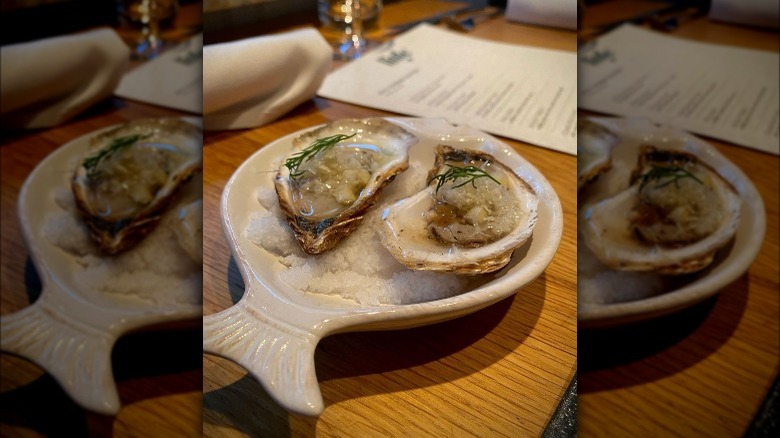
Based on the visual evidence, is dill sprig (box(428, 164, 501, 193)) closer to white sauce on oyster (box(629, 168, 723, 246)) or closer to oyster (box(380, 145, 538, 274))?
oyster (box(380, 145, 538, 274))

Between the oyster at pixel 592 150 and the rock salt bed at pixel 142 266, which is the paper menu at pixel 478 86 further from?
the rock salt bed at pixel 142 266

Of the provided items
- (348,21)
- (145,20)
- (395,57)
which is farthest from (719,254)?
(348,21)

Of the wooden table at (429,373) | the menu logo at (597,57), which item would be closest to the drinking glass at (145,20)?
the wooden table at (429,373)

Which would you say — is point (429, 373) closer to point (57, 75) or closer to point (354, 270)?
point (354, 270)

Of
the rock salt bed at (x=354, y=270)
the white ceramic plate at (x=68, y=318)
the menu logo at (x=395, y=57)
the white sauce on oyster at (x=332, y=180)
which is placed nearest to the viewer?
the white ceramic plate at (x=68, y=318)

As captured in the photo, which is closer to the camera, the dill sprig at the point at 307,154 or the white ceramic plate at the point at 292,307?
the white ceramic plate at the point at 292,307

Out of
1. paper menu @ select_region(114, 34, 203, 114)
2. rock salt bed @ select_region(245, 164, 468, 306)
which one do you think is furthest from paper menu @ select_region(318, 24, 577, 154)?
paper menu @ select_region(114, 34, 203, 114)

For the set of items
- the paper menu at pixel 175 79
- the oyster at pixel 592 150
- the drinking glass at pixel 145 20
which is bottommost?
the oyster at pixel 592 150
